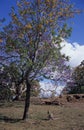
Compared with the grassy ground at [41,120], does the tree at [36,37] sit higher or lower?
higher

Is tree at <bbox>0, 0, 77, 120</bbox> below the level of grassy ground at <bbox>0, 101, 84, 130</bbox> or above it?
above

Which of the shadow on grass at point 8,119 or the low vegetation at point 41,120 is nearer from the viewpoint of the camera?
the low vegetation at point 41,120

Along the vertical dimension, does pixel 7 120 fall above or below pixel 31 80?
below

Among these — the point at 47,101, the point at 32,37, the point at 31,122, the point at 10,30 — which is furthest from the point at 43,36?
the point at 47,101

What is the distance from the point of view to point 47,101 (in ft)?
94.0

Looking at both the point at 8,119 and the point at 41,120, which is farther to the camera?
the point at 8,119

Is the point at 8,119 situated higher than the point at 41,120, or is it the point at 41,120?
the point at 8,119

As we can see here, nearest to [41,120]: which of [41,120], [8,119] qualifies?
[41,120]

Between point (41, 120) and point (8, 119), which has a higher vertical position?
point (8, 119)

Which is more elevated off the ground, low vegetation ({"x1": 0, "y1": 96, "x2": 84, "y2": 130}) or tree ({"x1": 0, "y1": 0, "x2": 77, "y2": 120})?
tree ({"x1": 0, "y1": 0, "x2": 77, "y2": 120})

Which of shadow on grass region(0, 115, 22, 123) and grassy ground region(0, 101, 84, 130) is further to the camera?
shadow on grass region(0, 115, 22, 123)

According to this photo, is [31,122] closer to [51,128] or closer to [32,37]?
[51,128]

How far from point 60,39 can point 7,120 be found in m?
5.90

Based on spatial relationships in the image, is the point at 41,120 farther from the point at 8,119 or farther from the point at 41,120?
the point at 8,119
